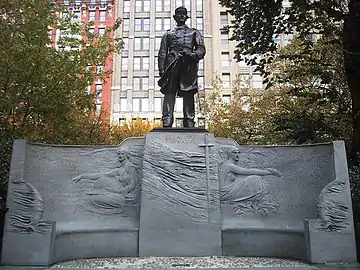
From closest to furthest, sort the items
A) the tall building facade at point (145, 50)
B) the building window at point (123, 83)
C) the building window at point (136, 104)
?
the tall building facade at point (145, 50), the building window at point (136, 104), the building window at point (123, 83)

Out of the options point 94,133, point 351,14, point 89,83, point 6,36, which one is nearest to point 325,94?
point 351,14

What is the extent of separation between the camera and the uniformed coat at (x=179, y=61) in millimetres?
9484

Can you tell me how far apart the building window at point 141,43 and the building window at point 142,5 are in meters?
4.22

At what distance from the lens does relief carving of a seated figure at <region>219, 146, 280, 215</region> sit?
8.58 m

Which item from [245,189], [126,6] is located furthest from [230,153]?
[126,6]

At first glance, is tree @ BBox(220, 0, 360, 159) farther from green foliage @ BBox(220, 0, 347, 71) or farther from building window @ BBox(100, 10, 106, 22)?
building window @ BBox(100, 10, 106, 22)

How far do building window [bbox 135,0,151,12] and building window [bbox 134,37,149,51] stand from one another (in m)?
4.22

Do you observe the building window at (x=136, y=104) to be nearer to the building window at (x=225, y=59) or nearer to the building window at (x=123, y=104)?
the building window at (x=123, y=104)

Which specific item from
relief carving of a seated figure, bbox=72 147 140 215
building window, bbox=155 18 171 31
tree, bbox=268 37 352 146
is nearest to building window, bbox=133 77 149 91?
building window, bbox=155 18 171 31

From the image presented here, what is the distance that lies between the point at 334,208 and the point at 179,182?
9.79 ft

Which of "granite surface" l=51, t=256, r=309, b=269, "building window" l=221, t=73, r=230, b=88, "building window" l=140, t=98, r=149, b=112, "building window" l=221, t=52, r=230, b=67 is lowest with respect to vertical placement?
"granite surface" l=51, t=256, r=309, b=269

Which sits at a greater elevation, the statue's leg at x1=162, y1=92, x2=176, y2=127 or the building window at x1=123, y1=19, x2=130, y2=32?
the building window at x1=123, y1=19, x2=130, y2=32

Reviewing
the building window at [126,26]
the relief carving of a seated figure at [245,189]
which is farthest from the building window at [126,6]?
the relief carving of a seated figure at [245,189]

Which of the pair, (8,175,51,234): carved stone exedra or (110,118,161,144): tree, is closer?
(8,175,51,234): carved stone exedra
